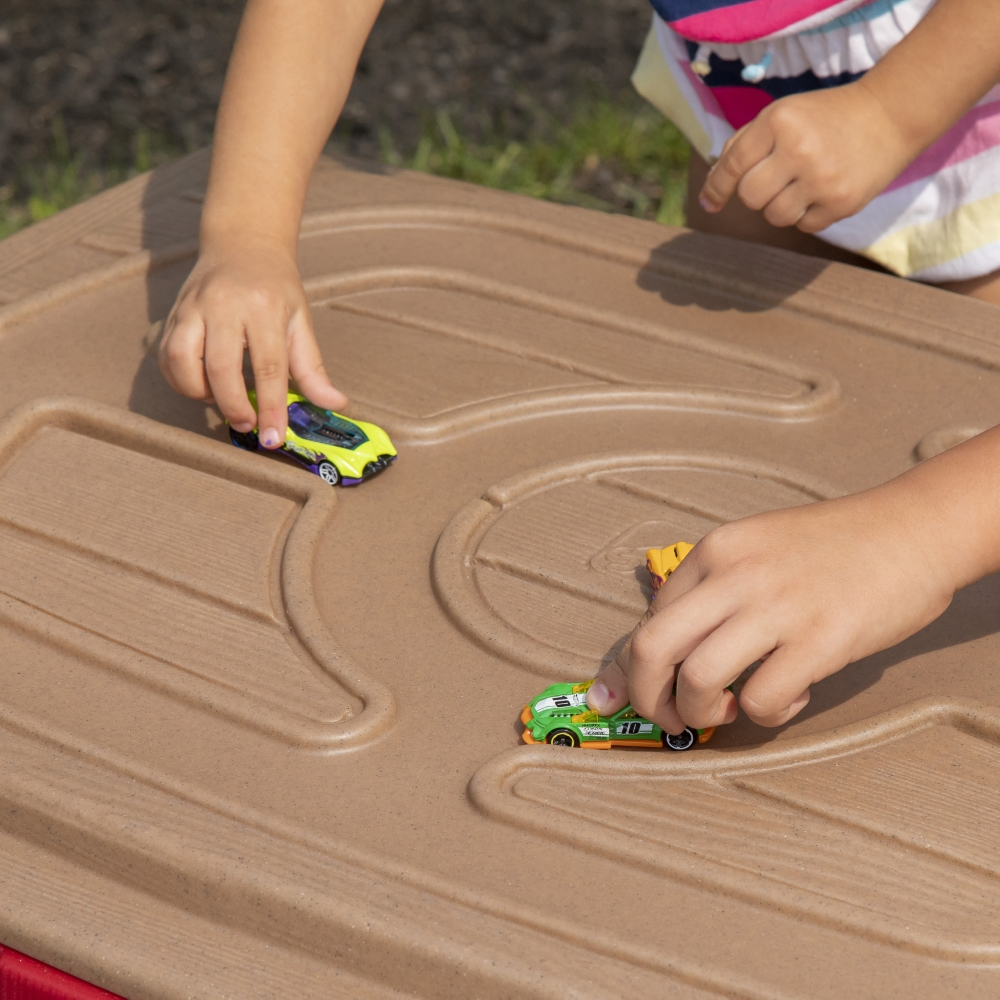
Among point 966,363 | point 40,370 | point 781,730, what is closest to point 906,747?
point 781,730

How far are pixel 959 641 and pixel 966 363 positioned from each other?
0.34 meters

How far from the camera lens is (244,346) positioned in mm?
1002

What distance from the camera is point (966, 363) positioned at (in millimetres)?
1074

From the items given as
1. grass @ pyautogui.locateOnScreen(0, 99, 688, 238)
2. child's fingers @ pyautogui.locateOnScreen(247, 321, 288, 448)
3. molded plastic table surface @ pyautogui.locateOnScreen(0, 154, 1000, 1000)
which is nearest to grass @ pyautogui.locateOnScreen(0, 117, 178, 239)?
grass @ pyautogui.locateOnScreen(0, 99, 688, 238)

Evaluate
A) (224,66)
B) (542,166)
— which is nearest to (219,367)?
(542,166)

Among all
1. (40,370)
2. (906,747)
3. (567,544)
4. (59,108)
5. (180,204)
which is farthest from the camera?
(59,108)

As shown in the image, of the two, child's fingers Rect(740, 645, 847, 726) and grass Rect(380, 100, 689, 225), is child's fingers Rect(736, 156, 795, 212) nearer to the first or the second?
child's fingers Rect(740, 645, 847, 726)

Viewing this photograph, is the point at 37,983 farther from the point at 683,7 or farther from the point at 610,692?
the point at 683,7

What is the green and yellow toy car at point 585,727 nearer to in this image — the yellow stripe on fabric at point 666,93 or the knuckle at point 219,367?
the knuckle at point 219,367

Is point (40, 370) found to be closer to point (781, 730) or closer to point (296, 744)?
point (296, 744)

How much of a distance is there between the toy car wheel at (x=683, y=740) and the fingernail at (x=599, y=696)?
49 millimetres

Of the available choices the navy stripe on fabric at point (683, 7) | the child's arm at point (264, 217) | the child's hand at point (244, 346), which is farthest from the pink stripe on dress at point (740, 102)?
the child's hand at point (244, 346)

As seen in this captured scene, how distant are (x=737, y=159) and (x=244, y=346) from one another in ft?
1.48

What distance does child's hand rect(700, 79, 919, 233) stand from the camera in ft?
3.37
